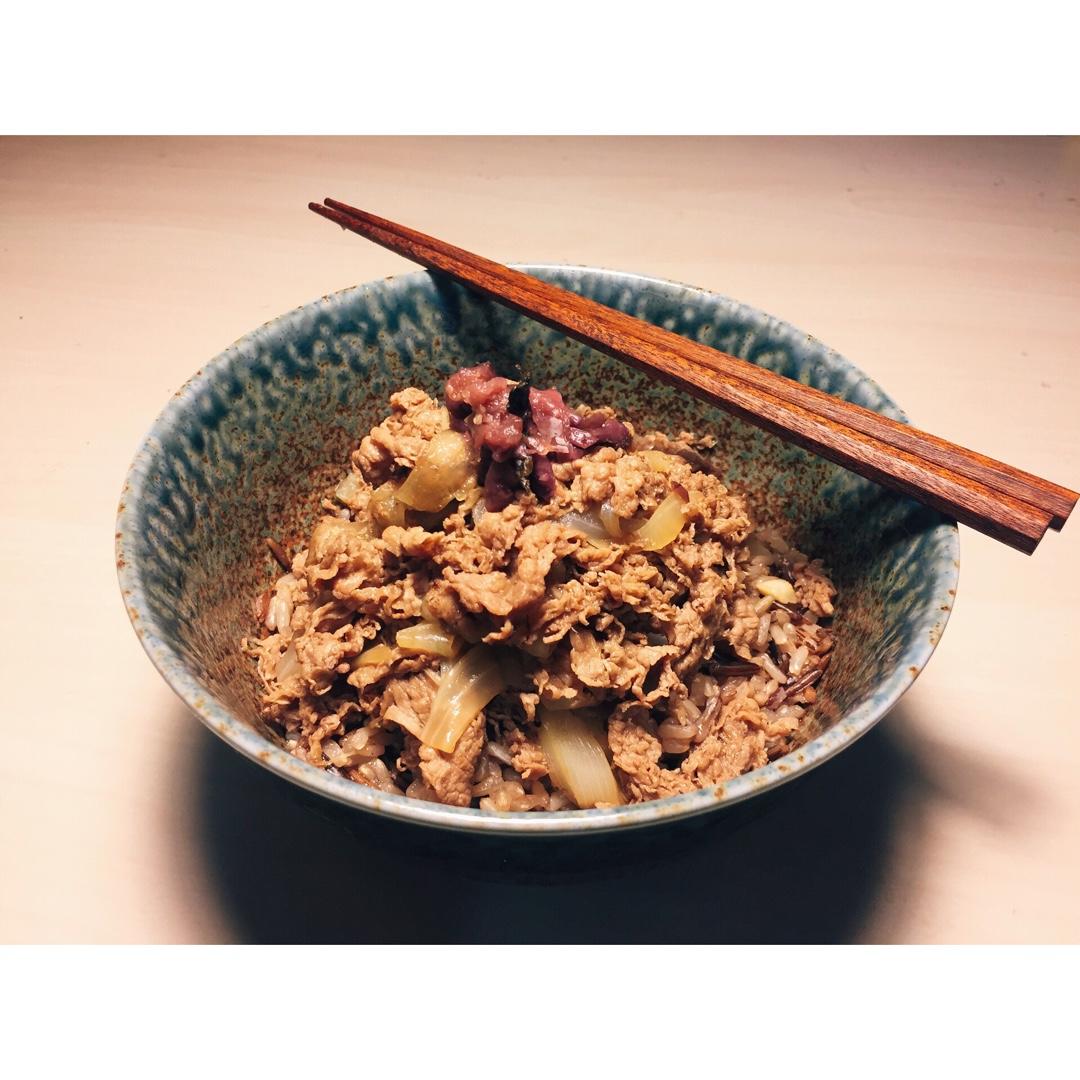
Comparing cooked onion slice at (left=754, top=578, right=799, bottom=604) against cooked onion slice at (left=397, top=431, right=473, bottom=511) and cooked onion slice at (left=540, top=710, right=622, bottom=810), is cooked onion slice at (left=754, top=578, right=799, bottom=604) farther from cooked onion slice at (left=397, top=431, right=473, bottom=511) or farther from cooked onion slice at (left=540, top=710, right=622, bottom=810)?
cooked onion slice at (left=397, top=431, right=473, bottom=511)

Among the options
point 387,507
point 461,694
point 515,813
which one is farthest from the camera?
point 387,507

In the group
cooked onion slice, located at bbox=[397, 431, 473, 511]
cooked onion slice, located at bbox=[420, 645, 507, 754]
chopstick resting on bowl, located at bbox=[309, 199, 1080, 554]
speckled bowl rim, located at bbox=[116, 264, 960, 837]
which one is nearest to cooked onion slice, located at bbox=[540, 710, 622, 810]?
cooked onion slice, located at bbox=[420, 645, 507, 754]

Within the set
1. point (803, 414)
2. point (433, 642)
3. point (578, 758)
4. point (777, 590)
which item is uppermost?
point (803, 414)

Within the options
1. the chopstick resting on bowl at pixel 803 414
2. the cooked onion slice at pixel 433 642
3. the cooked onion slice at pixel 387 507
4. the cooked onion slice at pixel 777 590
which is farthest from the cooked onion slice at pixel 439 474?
the cooked onion slice at pixel 777 590

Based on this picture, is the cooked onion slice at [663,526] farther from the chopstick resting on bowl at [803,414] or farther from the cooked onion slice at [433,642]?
the cooked onion slice at [433,642]

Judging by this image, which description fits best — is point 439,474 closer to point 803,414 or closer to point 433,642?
point 433,642

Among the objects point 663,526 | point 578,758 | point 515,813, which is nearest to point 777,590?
point 663,526
